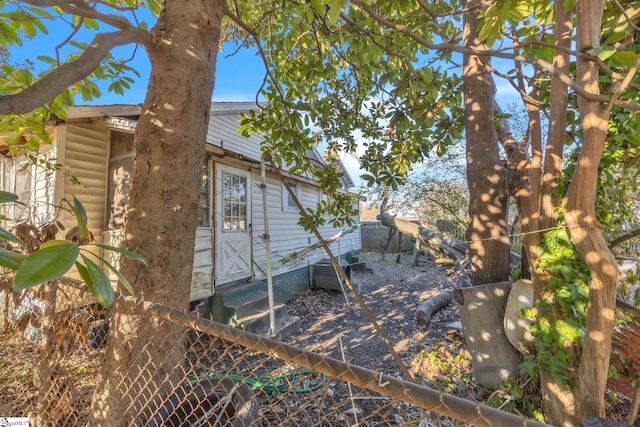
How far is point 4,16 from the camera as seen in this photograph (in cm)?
163

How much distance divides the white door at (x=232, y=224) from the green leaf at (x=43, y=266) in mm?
5474

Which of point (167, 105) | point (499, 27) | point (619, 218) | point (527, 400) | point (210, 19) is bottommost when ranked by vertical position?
point (527, 400)

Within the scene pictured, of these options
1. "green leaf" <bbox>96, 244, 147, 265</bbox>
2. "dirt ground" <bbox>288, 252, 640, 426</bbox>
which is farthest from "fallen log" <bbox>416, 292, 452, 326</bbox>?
"green leaf" <bbox>96, 244, 147, 265</bbox>

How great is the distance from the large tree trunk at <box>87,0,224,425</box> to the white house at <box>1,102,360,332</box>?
7.66 feet

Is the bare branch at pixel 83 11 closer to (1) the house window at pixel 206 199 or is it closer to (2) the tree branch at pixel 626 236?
(2) the tree branch at pixel 626 236

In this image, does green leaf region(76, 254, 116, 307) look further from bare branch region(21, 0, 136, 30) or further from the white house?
the white house

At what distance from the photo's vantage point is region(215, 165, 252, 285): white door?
5999mm

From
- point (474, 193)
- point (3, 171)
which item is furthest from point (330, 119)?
point (3, 171)

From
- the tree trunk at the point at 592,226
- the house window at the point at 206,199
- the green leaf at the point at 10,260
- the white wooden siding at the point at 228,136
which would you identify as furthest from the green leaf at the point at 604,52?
the white wooden siding at the point at 228,136

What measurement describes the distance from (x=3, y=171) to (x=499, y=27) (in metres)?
8.01

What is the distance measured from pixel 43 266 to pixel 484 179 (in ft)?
11.6

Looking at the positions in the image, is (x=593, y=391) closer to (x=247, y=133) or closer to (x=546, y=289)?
(x=546, y=289)

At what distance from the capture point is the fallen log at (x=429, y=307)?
5.38m

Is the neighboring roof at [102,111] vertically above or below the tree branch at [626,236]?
above
